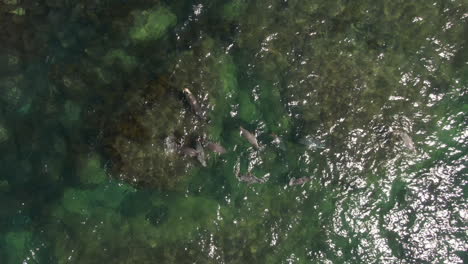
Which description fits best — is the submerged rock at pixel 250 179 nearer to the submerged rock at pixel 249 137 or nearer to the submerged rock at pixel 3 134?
the submerged rock at pixel 249 137

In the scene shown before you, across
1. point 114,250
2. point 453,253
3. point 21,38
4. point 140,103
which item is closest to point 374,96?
point 453,253

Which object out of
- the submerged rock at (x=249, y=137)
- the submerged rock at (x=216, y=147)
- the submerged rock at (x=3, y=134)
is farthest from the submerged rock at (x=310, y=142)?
the submerged rock at (x=3, y=134)

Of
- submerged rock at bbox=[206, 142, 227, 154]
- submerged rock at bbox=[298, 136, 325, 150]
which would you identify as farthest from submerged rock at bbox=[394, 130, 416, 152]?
submerged rock at bbox=[206, 142, 227, 154]

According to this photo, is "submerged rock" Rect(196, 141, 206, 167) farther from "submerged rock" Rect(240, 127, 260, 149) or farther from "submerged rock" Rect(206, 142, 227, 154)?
"submerged rock" Rect(240, 127, 260, 149)

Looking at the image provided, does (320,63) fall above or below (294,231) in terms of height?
above

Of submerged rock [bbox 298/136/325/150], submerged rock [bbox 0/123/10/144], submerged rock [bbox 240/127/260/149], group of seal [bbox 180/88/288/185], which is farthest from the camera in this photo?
submerged rock [bbox 298/136/325/150]

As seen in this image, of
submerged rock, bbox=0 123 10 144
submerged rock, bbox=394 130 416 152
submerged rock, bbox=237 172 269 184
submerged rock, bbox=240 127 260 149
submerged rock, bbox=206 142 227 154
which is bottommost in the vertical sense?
submerged rock, bbox=237 172 269 184

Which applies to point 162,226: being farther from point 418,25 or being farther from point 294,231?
point 418,25

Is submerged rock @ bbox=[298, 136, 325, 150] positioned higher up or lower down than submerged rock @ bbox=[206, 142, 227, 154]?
higher up
